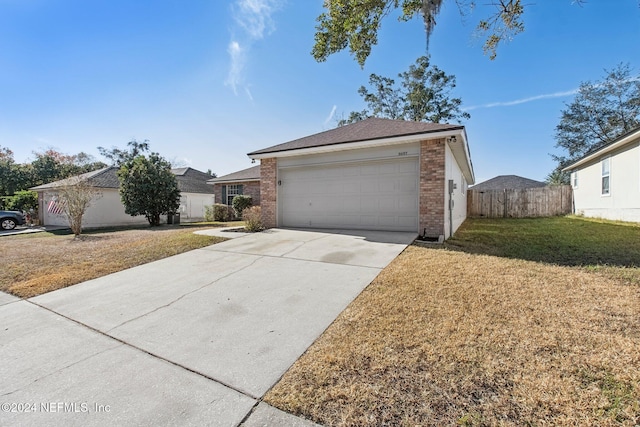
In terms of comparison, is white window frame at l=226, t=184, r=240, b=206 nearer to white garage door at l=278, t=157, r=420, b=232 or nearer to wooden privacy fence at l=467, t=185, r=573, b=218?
white garage door at l=278, t=157, r=420, b=232

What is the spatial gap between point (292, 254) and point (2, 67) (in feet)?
47.7

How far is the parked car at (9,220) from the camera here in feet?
48.4

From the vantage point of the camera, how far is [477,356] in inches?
86.8

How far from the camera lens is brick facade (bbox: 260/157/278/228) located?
998cm

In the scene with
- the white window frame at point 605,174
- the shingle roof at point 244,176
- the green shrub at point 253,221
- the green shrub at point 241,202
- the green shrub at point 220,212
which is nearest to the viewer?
the green shrub at point 253,221

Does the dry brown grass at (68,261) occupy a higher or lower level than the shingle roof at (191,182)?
lower

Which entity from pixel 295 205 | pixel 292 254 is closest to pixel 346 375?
pixel 292 254

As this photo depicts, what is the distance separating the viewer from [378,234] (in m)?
7.77

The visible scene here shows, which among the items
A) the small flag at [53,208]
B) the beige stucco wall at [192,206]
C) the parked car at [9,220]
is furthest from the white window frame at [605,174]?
the parked car at [9,220]

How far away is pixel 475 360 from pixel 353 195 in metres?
6.95

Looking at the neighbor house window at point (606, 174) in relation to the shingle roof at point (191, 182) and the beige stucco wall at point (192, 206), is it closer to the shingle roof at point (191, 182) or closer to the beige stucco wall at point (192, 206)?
the beige stucco wall at point (192, 206)

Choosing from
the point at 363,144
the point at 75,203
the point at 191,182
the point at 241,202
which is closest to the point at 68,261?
the point at 75,203

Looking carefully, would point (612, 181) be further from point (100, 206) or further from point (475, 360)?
point (100, 206)

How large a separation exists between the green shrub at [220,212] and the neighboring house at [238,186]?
4.65 ft
